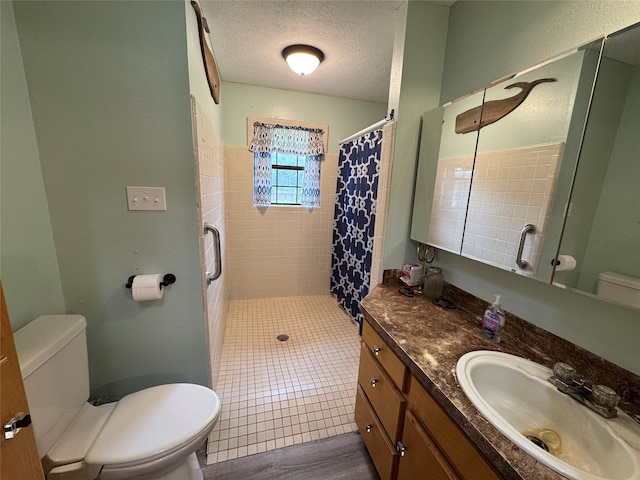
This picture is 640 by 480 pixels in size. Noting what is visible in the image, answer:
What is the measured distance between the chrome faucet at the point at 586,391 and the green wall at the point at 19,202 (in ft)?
6.39

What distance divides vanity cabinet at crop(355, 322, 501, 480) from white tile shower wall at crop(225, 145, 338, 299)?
76.3 inches

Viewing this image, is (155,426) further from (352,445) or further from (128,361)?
(352,445)

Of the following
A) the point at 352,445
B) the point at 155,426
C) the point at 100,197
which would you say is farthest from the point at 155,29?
the point at 352,445

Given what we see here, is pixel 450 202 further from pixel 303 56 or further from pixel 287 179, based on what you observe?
pixel 287 179

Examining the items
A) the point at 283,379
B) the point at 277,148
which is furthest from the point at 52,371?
the point at 277,148

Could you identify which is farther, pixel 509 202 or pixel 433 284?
pixel 433 284

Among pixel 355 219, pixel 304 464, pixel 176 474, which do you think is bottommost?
pixel 304 464

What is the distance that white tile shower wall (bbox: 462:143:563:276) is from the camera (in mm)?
955

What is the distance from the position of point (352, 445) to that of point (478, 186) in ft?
5.16

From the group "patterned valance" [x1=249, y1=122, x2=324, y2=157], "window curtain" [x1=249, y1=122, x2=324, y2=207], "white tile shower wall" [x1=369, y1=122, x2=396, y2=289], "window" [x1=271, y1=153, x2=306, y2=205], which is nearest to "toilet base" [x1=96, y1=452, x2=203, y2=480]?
"white tile shower wall" [x1=369, y1=122, x2=396, y2=289]

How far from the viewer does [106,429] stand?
100 cm

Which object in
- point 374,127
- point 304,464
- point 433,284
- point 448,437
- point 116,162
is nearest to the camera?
point 448,437

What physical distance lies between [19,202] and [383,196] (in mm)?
1705

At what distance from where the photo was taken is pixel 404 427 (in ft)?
3.23
